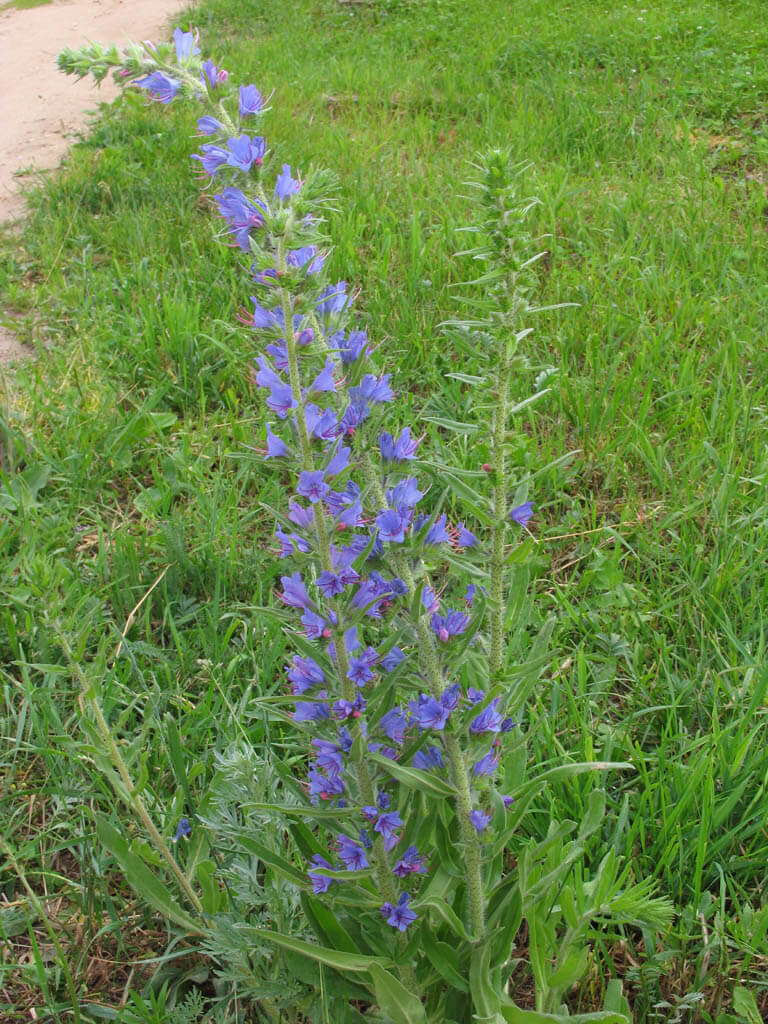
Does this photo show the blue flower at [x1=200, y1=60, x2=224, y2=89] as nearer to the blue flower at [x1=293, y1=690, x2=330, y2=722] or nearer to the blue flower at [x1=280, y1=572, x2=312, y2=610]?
the blue flower at [x1=280, y1=572, x2=312, y2=610]

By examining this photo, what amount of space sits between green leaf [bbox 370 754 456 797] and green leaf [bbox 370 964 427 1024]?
302 mm

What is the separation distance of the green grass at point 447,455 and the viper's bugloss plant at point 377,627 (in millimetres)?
174

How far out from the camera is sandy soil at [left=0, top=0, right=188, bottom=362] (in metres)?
6.80

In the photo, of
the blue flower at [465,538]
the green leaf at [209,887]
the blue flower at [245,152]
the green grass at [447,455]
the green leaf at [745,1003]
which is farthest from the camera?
the green grass at [447,455]

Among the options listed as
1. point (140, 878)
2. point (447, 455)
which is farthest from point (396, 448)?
point (447, 455)

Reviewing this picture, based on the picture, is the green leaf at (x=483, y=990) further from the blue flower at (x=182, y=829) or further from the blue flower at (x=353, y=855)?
the blue flower at (x=182, y=829)

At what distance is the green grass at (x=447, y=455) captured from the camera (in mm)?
2115

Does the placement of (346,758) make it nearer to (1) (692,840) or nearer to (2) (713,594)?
(1) (692,840)

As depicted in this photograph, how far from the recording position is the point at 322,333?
148cm

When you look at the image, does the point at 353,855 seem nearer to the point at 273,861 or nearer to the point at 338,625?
the point at 273,861

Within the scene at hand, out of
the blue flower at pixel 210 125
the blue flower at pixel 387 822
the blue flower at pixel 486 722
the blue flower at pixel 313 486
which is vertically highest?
the blue flower at pixel 210 125

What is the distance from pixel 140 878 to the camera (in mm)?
1964

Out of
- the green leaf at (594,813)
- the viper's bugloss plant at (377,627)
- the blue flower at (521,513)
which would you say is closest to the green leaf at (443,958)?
the viper's bugloss plant at (377,627)

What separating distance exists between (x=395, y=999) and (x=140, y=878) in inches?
26.2
